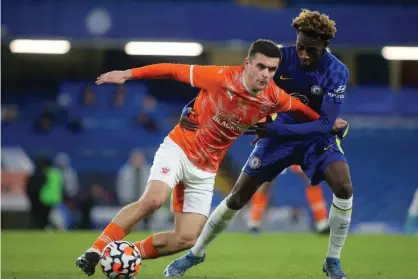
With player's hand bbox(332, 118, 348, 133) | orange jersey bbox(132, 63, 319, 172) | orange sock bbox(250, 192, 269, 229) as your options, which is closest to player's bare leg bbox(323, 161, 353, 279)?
player's hand bbox(332, 118, 348, 133)

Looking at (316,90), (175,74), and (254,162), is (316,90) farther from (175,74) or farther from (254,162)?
(175,74)

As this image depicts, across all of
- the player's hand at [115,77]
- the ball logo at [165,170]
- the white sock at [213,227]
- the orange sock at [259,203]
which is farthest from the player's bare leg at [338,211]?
the orange sock at [259,203]

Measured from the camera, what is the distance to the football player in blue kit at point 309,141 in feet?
28.1

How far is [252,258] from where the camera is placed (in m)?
12.7

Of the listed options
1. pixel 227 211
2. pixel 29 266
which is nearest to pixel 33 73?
pixel 29 266

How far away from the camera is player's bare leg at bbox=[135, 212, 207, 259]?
838 cm

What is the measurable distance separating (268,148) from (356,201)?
1490cm

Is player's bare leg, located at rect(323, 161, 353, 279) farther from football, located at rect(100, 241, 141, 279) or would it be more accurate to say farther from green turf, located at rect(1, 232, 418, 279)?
football, located at rect(100, 241, 141, 279)

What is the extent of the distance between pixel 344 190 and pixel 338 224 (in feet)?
1.23

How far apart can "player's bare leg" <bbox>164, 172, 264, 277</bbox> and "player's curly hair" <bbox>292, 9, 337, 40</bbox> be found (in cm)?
158

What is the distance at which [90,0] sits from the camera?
23.8 metres

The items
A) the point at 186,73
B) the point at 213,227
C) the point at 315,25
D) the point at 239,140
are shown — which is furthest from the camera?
the point at 239,140

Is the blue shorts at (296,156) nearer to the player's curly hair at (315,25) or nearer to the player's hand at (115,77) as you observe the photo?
the player's curly hair at (315,25)

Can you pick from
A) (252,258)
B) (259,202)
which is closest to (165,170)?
(252,258)
